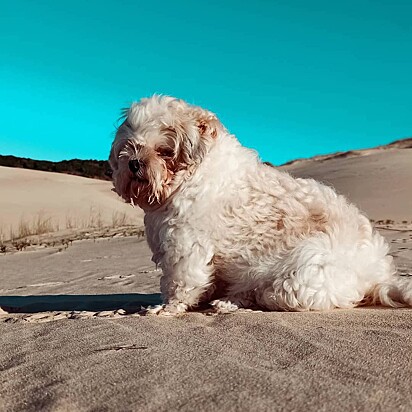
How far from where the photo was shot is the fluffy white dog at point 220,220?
4.87 metres

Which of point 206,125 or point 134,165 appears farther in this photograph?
point 206,125

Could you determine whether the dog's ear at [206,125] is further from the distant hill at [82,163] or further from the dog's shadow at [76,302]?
the distant hill at [82,163]

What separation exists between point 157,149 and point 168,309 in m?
1.20

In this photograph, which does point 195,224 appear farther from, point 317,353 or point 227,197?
point 317,353

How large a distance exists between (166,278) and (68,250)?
7.72 meters

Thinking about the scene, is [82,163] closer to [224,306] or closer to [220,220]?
[220,220]

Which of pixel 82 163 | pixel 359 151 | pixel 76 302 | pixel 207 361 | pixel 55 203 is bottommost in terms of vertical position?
pixel 76 302

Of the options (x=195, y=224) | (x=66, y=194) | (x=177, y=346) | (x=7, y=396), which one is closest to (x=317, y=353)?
(x=177, y=346)

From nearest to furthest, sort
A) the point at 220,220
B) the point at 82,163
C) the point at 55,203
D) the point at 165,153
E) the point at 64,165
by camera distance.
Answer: the point at 220,220
the point at 165,153
the point at 55,203
the point at 64,165
the point at 82,163

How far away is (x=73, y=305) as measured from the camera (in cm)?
618

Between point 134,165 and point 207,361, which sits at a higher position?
point 134,165

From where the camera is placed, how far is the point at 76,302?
6355 mm

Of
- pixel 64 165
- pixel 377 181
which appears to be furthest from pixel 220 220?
pixel 64 165

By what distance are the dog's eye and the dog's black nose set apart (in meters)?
0.22
